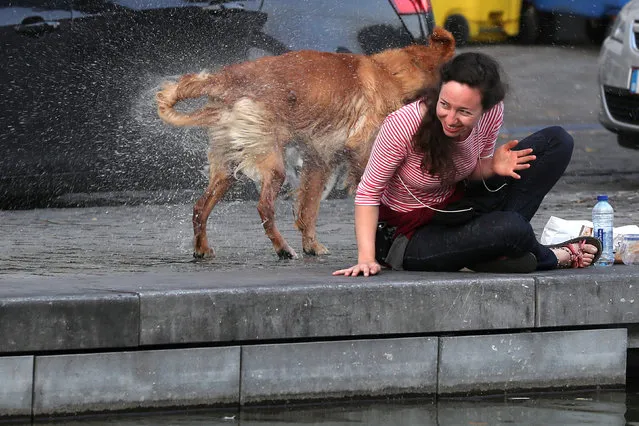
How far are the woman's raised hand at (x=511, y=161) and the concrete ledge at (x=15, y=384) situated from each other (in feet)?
6.77

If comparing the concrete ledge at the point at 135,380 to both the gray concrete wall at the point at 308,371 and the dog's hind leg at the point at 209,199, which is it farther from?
the dog's hind leg at the point at 209,199

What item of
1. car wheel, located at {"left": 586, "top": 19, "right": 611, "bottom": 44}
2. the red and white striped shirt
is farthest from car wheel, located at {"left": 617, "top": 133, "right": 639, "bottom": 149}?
car wheel, located at {"left": 586, "top": 19, "right": 611, "bottom": 44}

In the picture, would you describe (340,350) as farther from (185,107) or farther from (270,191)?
(185,107)

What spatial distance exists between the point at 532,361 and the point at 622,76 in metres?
6.56

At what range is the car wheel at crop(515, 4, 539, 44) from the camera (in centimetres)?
2023

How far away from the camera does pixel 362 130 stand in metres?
7.00

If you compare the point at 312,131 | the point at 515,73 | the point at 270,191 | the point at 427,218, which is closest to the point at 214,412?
the point at 427,218

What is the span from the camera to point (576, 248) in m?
5.68

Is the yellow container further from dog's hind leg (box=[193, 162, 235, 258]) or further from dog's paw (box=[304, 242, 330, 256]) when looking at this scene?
dog's hind leg (box=[193, 162, 235, 258])

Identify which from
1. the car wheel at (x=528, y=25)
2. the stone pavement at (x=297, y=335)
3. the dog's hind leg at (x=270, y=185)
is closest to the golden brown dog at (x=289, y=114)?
the dog's hind leg at (x=270, y=185)

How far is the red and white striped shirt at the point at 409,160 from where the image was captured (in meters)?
5.31

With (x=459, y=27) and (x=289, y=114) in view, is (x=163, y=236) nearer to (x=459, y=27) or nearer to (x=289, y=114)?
(x=289, y=114)

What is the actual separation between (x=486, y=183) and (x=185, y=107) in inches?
86.9

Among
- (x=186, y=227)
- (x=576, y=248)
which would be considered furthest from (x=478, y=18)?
(x=576, y=248)
